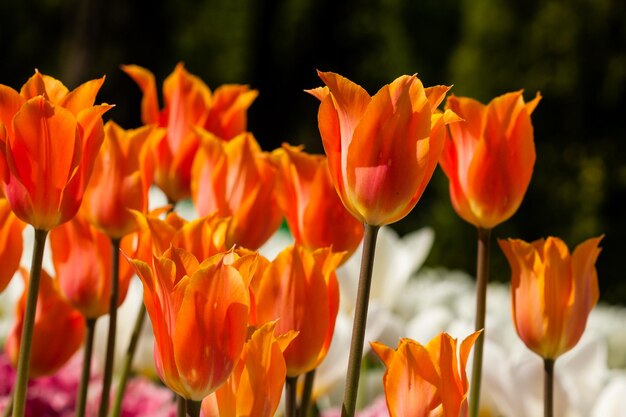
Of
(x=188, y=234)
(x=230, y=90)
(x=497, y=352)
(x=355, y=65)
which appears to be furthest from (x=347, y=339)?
(x=355, y=65)

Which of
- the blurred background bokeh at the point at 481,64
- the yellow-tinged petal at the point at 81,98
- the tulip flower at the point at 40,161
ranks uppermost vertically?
the blurred background bokeh at the point at 481,64

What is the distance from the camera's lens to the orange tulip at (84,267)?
80 cm

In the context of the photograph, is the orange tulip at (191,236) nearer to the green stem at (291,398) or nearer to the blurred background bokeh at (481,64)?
the green stem at (291,398)

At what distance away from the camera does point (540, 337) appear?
0.71 m

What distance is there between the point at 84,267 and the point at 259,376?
30cm

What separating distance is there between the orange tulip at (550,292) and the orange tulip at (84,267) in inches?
11.6

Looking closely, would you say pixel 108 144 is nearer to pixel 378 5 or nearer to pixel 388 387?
pixel 388 387

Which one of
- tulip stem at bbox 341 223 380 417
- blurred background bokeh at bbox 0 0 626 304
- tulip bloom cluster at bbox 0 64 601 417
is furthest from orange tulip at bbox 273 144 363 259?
blurred background bokeh at bbox 0 0 626 304

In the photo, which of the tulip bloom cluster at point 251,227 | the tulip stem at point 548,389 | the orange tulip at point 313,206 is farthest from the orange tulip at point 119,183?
the tulip stem at point 548,389

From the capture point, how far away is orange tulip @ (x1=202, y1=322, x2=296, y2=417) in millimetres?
543

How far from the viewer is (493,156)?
2.41 feet

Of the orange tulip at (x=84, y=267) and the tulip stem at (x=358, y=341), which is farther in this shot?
the orange tulip at (x=84, y=267)

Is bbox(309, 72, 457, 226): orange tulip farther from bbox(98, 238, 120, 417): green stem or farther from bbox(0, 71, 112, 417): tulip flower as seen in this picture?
bbox(98, 238, 120, 417): green stem

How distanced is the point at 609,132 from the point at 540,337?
4.75m
